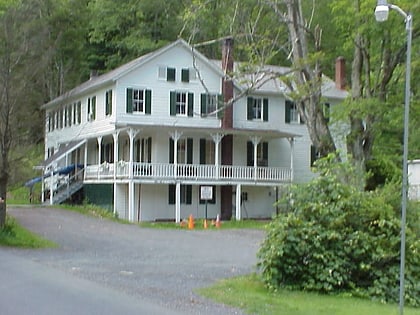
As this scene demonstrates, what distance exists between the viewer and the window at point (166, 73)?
3953cm

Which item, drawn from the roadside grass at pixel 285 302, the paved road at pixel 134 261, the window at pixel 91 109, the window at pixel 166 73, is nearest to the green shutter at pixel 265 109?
the window at pixel 166 73

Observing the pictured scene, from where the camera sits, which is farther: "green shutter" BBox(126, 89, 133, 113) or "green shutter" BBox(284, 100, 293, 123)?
"green shutter" BBox(284, 100, 293, 123)

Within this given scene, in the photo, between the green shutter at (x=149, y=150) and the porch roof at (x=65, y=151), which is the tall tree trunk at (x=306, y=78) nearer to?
the green shutter at (x=149, y=150)

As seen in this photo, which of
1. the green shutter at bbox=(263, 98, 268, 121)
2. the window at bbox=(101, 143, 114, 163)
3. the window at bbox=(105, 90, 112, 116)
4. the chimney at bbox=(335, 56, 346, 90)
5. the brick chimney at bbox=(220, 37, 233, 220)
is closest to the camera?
the window at bbox=(105, 90, 112, 116)

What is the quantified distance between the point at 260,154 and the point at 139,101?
7.66 meters

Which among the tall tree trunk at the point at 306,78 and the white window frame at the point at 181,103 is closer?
the tall tree trunk at the point at 306,78

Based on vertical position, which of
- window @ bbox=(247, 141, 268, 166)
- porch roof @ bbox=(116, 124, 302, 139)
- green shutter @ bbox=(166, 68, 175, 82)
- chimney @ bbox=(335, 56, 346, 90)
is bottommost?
window @ bbox=(247, 141, 268, 166)

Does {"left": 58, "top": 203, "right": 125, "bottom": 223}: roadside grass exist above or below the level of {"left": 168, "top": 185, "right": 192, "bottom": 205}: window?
below

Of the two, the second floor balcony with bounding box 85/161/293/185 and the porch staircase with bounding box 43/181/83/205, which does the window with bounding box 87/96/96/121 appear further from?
the porch staircase with bounding box 43/181/83/205

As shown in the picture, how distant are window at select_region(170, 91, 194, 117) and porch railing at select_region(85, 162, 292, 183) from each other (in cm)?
328

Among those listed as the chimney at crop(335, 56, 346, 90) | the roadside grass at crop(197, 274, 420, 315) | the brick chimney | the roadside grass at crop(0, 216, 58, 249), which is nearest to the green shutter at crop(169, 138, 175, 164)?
the brick chimney

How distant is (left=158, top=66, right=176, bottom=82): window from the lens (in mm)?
39531

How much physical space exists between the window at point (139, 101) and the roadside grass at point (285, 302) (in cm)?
2412

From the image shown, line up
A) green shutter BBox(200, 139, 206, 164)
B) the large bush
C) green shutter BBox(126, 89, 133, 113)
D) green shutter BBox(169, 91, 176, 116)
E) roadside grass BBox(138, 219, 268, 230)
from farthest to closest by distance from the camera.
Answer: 1. green shutter BBox(200, 139, 206, 164)
2. green shutter BBox(169, 91, 176, 116)
3. green shutter BBox(126, 89, 133, 113)
4. roadside grass BBox(138, 219, 268, 230)
5. the large bush
